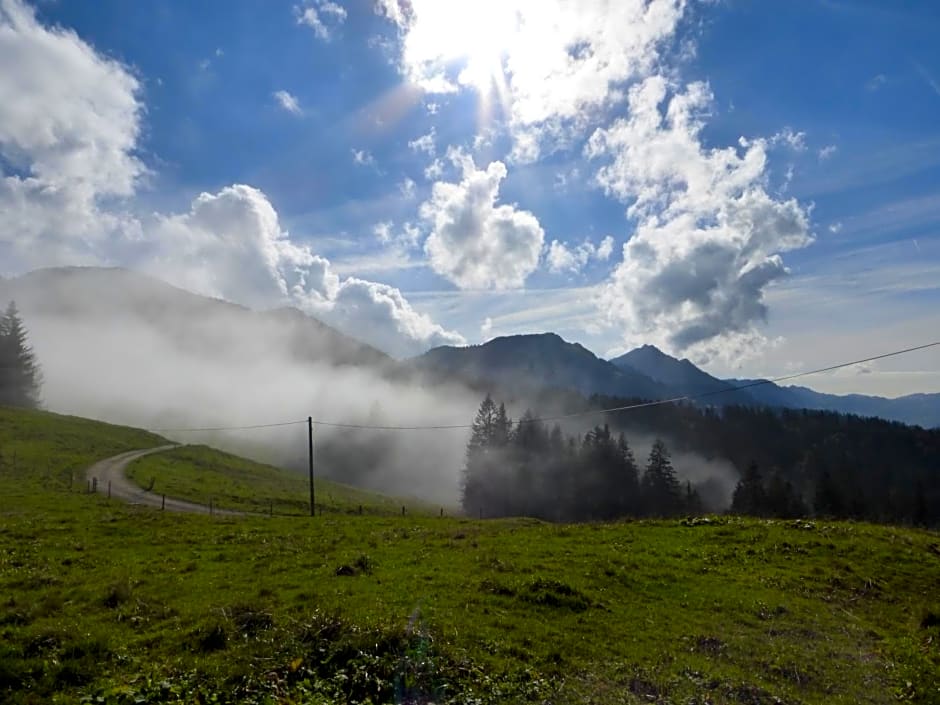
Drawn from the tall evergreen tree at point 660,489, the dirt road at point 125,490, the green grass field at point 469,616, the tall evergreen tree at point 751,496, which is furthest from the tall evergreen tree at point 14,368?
the tall evergreen tree at point 751,496

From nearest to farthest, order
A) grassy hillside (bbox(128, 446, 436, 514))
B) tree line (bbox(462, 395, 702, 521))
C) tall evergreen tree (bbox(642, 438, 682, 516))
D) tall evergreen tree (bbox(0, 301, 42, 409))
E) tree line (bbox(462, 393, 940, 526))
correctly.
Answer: grassy hillside (bbox(128, 446, 436, 514)), tree line (bbox(462, 393, 940, 526)), tall evergreen tree (bbox(642, 438, 682, 516)), tall evergreen tree (bbox(0, 301, 42, 409)), tree line (bbox(462, 395, 702, 521))

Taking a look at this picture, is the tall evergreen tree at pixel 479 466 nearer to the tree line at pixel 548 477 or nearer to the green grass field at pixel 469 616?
the tree line at pixel 548 477

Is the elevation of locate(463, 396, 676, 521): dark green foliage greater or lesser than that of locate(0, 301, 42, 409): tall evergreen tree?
lesser

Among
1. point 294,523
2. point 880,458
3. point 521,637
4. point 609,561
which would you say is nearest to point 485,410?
point 294,523

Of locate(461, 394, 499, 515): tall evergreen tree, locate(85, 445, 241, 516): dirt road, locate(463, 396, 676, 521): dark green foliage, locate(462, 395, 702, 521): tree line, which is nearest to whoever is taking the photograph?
locate(85, 445, 241, 516): dirt road

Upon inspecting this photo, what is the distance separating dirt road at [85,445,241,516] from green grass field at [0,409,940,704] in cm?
1836

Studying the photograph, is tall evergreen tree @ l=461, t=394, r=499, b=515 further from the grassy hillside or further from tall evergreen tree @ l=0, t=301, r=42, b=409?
tall evergreen tree @ l=0, t=301, r=42, b=409

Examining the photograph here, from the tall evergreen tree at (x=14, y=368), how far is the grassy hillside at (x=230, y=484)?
A: 42.0m

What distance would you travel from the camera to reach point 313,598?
1678 cm

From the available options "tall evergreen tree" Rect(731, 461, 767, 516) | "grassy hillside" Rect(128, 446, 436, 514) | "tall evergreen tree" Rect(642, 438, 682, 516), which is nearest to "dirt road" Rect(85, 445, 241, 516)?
"grassy hillside" Rect(128, 446, 436, 514)

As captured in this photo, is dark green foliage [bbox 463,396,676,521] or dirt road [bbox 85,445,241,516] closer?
dirt road [bbox 85,445,241,516]

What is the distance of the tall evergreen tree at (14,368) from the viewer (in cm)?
10238

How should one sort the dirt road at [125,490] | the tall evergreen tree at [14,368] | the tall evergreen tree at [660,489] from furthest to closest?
the tall evergreen tree at [14,368] → the tall evergreen tree at [660,489] → the dirt road at [125,490]

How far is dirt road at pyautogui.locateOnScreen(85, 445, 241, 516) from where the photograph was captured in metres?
48.4
